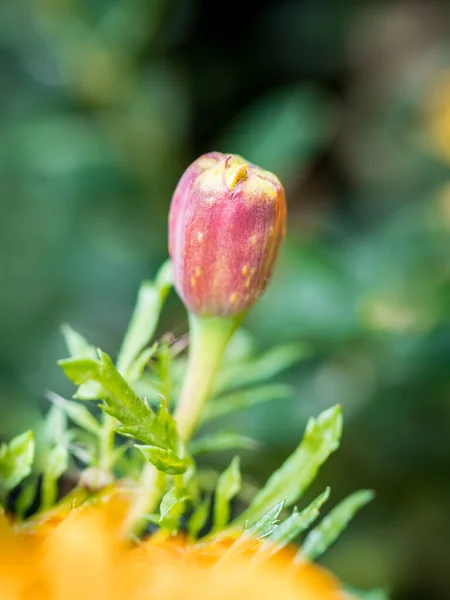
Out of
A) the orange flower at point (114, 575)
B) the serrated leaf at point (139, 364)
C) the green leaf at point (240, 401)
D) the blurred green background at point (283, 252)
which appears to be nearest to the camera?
the orange flower at point (114, 575)

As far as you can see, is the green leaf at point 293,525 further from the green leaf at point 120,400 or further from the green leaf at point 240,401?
the green leaf at point 240,401

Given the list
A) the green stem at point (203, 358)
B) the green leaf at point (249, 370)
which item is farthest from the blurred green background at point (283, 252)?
the green stem at point (203, 358)

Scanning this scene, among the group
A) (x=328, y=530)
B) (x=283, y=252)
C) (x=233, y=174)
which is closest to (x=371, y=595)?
(x=328, y=530)

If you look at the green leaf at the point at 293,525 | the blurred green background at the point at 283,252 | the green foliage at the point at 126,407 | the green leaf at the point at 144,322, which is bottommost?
the green leaf at the point at 293,525

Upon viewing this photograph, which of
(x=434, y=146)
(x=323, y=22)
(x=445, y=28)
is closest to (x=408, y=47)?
(x=445, y=28)

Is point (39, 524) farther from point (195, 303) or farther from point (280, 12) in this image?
point (280, 12)

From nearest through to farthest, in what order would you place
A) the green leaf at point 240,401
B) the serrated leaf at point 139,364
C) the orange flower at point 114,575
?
the orange flower at point 114,575, the serrated leaf at point 139,364, the green leaf at point 240,401
